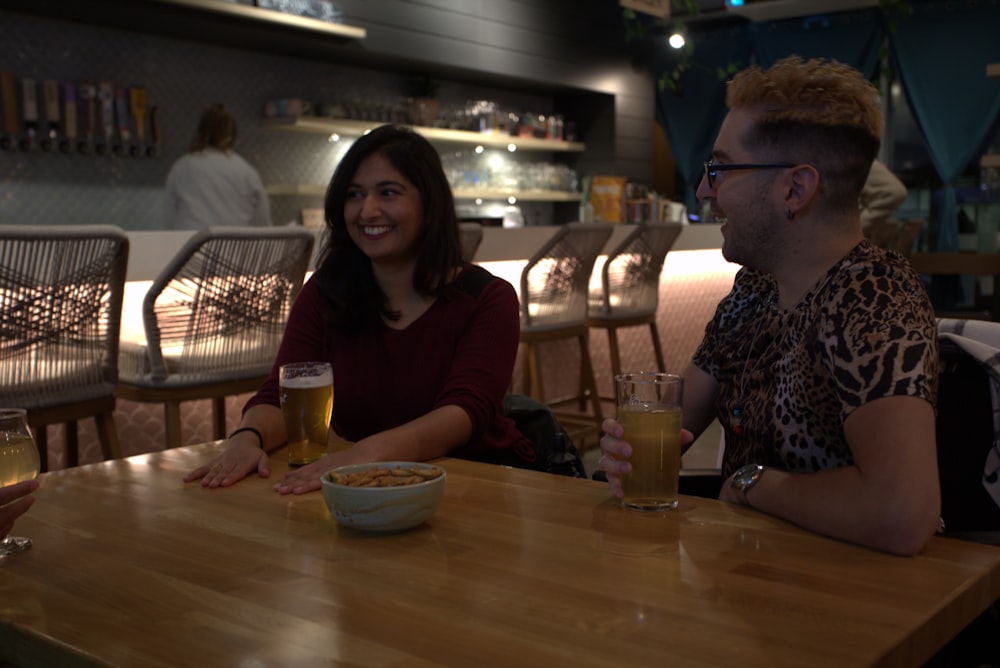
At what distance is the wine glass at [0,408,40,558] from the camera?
3.75 ft

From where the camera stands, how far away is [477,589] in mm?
938

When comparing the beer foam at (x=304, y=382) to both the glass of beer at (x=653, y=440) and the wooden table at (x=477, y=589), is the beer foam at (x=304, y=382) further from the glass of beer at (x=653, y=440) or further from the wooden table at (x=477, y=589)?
the glass of beer at (x=653, y=440)

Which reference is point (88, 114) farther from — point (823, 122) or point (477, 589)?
point (477, 589)

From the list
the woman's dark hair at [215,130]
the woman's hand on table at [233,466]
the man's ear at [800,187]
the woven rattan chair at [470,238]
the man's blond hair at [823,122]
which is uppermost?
the woman's dark hair at [215,130]

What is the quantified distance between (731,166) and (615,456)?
455 mm

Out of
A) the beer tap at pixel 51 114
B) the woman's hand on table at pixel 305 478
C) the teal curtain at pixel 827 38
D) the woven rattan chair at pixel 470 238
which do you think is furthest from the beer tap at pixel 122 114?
the teal curtain at pixel 827 38

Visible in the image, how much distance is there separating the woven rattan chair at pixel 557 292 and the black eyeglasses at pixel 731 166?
2592mm

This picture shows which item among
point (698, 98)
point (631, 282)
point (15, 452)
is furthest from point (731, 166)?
point (698, 98)

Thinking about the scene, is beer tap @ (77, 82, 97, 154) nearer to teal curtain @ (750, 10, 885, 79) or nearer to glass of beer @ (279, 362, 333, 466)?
glass of beer @ (279, 362, 333, 466)

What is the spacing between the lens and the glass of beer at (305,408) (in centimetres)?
148

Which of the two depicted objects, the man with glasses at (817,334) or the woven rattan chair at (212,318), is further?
the woven rattan chair at (212,318)

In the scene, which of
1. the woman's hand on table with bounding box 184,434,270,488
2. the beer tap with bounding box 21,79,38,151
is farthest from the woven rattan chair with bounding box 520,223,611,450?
the beer tap with bounding box 21,79,38,151

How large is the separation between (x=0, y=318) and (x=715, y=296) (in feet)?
15.6

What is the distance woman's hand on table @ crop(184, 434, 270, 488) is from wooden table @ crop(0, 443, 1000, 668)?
0.11 metres
